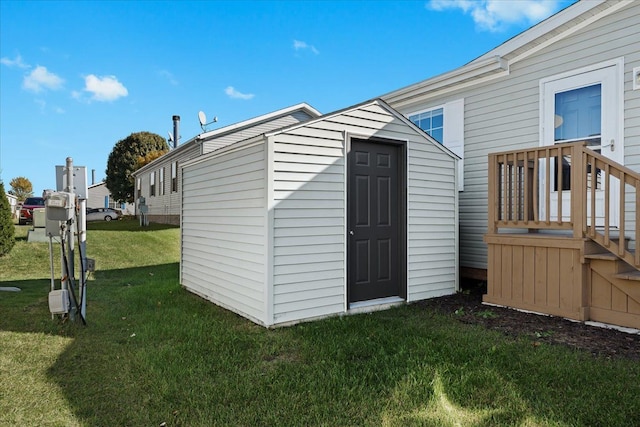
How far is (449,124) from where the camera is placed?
269 inches

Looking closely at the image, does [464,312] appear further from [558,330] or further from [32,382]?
[32,382]

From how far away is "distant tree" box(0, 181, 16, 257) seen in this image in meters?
8.30

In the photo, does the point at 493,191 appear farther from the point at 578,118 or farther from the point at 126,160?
the point at 126,160

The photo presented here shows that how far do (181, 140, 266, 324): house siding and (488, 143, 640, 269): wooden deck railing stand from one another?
3209mm

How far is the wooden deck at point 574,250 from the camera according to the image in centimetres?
403

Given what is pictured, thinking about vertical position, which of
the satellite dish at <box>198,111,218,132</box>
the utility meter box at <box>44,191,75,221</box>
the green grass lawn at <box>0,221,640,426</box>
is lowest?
the green grass lawn at <box>0,221,640,426</box>

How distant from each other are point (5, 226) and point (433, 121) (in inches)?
373

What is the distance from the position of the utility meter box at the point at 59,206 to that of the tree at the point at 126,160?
93.4 feet

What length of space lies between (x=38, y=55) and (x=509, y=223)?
1219 cm

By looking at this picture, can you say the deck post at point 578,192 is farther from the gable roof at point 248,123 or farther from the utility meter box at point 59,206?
the gable roof at point 248,123

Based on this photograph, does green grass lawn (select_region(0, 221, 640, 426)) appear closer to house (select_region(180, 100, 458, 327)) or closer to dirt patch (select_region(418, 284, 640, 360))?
dirt patch (select_region(418, 284, 640, 360))

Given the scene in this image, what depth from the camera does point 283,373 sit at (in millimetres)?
2914

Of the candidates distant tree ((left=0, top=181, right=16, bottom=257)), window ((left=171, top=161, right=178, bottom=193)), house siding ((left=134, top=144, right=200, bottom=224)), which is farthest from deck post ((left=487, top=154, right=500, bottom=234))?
window ((left=171, top=161, right=178, bottom=193))

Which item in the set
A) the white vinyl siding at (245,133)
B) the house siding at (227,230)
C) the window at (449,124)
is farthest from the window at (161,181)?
the window at (449,124)
